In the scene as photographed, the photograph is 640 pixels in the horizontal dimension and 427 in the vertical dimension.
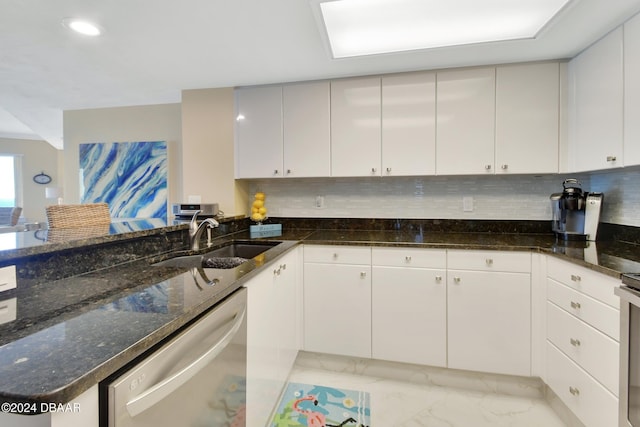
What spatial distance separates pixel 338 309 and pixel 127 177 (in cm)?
284

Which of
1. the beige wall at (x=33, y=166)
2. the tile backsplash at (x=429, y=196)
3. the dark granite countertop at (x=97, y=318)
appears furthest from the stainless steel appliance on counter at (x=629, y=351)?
the beige wall at (x=33, y=166)

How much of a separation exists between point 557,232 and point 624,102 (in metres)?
0.89

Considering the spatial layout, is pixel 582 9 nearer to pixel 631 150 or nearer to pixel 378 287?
pixel 631 150

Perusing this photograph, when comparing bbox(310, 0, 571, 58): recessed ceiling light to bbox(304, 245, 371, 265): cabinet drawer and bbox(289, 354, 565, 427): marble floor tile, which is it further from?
bbox(289, 354, 565, 427): marble floor tile

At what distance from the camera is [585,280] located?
57.9 inches

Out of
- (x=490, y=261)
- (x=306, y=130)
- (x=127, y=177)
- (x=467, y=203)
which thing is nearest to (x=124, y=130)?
(x=127, y=177)

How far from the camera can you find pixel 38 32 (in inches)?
71.2

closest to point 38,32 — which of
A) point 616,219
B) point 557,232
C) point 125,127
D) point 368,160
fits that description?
point 125,127

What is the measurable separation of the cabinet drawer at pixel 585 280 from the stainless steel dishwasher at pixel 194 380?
157 cm

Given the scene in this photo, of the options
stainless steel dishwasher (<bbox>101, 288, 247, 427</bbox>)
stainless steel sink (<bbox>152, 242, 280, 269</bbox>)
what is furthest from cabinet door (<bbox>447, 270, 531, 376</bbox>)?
stainless steel dishwasher (<bbox>101, 288, 247, 427</bbox>)

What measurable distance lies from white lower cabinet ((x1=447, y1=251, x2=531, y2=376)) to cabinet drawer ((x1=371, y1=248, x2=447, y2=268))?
0.22 feet

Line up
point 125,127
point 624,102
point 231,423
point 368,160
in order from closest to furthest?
1. point 231,423
2. point 624,102
3. point 368,160
4. point 125,127

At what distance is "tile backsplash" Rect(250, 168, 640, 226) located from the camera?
2.35m

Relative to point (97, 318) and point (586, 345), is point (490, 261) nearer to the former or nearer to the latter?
point (586, 345)
